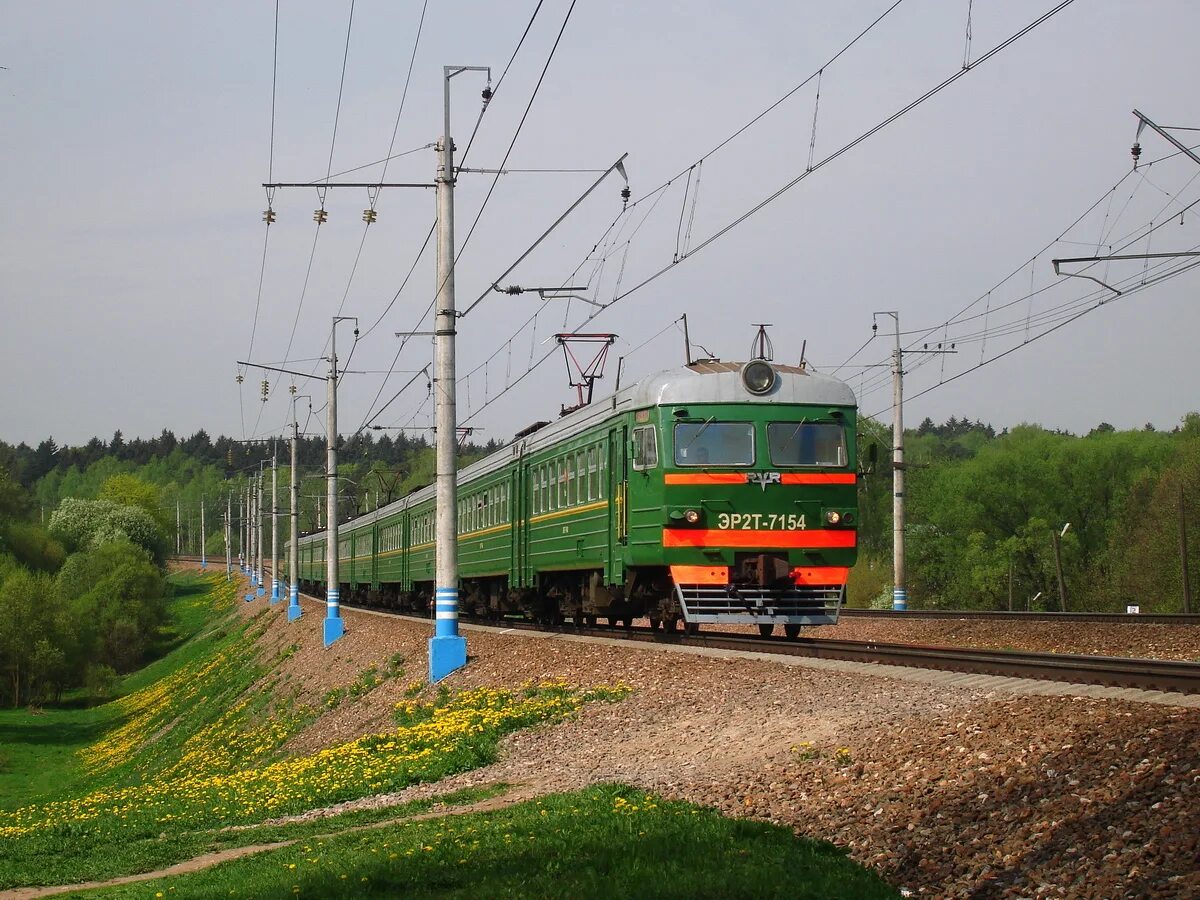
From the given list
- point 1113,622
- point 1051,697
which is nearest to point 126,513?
point 1113,622

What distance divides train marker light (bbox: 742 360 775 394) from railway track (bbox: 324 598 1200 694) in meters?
3.36

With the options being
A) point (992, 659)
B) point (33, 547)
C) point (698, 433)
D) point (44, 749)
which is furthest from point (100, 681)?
point (992, 659)

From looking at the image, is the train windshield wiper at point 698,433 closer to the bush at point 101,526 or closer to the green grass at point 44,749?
the green grass at point 44,749

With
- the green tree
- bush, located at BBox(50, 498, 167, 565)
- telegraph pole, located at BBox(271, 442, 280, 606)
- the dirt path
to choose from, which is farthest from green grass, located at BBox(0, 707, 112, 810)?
bush, located at BBox(50, 498, 167, 565)

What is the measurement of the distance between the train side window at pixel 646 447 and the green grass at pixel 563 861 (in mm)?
8706

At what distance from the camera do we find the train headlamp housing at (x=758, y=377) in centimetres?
1964

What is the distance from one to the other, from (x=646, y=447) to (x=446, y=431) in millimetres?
3356

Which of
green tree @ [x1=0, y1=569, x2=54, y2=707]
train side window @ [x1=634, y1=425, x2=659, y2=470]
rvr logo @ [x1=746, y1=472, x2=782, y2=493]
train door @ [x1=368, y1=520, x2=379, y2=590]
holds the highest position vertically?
train side window @ [x1=634, y1=425, x2=659, y2=470]

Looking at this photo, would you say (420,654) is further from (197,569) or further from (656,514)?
(197,569)

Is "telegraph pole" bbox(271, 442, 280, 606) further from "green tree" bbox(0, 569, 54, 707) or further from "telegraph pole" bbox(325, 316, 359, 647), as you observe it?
"telegraph pole" bbox(325, 316, 359, 647)

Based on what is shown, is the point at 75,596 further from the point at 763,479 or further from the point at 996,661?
the point at 996,661

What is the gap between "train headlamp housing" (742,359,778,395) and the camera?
19641 mm

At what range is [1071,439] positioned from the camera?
79812mm

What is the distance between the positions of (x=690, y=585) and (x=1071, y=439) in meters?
65.6
